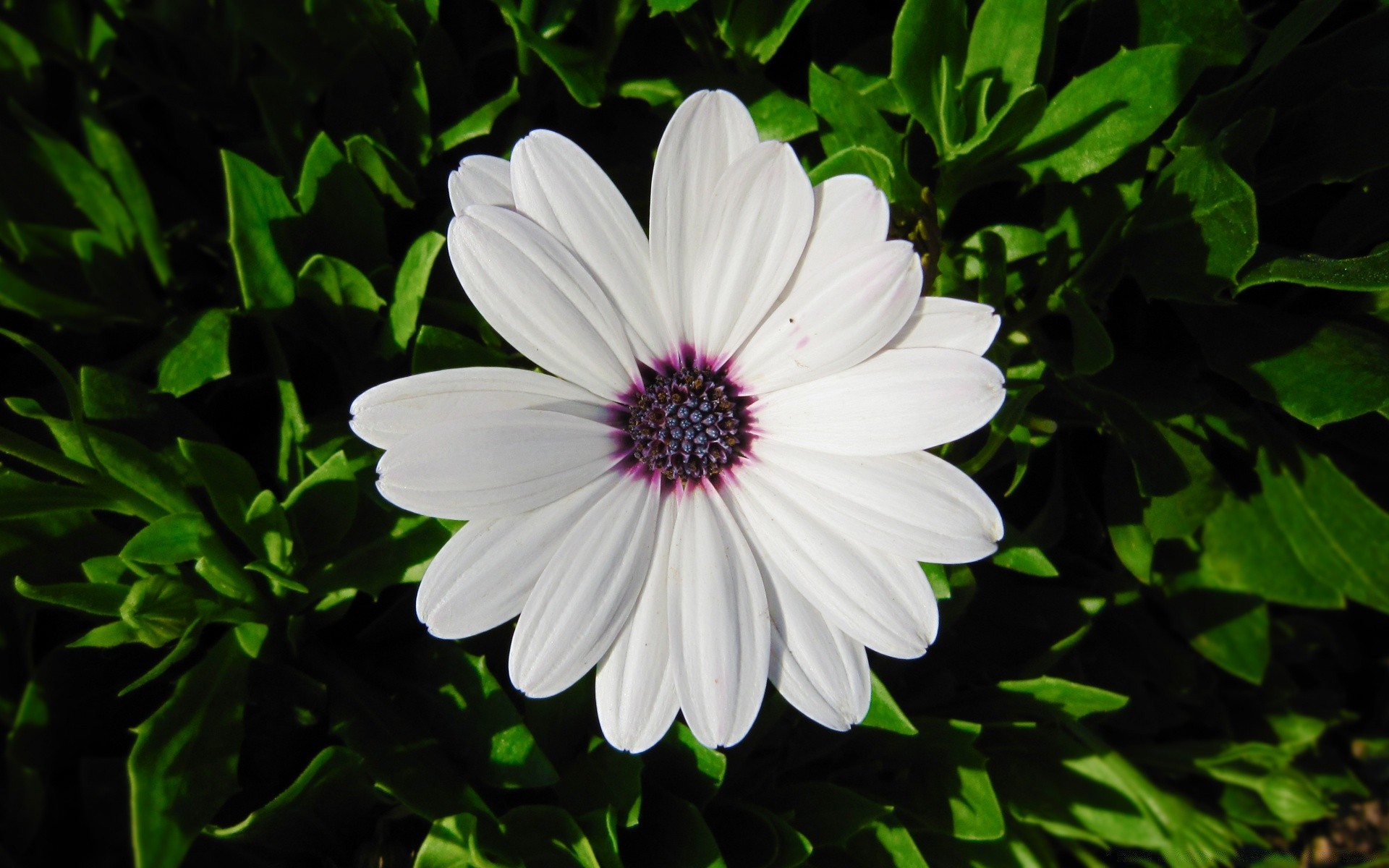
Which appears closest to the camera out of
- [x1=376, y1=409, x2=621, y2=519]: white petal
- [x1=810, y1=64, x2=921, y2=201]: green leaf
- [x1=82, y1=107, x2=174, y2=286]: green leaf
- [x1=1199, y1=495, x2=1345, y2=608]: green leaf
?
[x1=376, y1=409, x2=621, y2=519]: white petal

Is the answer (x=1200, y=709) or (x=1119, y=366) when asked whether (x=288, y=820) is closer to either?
(x=1119, y=366)

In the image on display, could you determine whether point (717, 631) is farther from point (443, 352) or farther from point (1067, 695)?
point (1067, 695)

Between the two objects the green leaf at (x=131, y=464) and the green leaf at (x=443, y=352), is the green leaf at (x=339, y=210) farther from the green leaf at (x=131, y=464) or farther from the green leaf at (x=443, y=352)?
the green leaf at (x=131, y=464)

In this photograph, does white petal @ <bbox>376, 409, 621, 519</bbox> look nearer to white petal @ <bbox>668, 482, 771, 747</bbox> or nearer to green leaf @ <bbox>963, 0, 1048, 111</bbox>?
white petal @ <bbox>668, 482, 771, 747</bbox>

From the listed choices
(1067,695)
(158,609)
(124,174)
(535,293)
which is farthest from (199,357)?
(1067,695)

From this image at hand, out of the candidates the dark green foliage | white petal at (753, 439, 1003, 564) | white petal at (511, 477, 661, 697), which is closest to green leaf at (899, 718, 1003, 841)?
the dark green foliage

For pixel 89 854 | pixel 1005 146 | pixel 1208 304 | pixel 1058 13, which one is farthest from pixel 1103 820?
pixel 89 854
